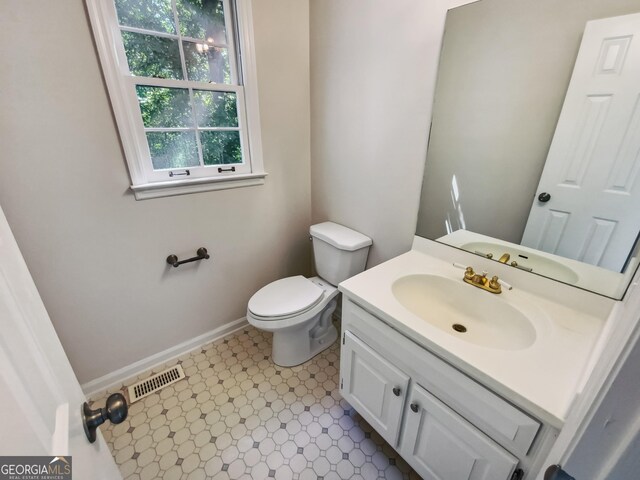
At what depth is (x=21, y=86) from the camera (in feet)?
3.43

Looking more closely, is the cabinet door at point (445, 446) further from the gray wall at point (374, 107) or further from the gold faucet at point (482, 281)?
the gray wall at point (374, 107)

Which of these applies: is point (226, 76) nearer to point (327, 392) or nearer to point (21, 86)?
point (21, 86)

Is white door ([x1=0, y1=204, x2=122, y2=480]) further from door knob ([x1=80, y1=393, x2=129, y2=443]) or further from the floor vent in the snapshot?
the floor vent

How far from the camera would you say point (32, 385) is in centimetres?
36

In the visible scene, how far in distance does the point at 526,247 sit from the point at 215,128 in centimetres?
161

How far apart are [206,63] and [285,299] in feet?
4.41

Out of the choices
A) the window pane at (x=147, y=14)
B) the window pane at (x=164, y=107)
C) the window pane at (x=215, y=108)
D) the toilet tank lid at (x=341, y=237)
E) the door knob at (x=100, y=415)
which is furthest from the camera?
the toilet tank lid at (x=341, y=237)

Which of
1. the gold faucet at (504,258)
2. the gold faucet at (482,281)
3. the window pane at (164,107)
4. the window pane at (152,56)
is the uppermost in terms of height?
the window pane at (152,56)

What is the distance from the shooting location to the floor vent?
154 centimetres

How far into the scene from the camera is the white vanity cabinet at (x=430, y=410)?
74cm

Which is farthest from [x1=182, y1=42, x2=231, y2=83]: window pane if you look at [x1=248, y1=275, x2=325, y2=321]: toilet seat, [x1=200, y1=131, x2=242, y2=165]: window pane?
[x1=248, y1=275, x2=325, y2=321]: toilet seat

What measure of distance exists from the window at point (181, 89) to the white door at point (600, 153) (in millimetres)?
1433

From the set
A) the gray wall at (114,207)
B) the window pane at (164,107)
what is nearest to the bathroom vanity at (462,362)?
the gray wall at (114,207)

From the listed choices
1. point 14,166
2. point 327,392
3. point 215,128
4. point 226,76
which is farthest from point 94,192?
point 327,392
